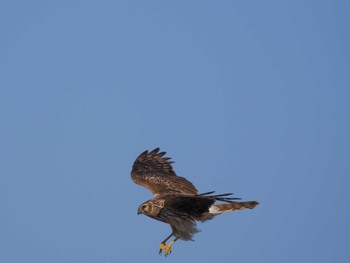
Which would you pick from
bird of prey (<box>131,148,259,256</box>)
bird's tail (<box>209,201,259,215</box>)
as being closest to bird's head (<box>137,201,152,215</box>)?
bird of prey (<box>131,148,259,256</box>)

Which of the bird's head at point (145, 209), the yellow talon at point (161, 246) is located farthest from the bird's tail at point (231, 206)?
the bird's head at point (145, 209)

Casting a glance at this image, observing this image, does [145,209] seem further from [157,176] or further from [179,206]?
[157,176]

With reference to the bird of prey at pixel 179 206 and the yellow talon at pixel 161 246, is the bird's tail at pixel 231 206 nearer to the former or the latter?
the bird of prey at pixel 179 206

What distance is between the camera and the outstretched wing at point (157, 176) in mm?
23406

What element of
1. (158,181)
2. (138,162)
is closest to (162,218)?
(158,181)

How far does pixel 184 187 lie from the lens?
23469 millimetres

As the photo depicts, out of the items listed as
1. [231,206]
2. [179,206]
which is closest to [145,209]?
[179,206]

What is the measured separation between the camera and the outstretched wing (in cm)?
2341

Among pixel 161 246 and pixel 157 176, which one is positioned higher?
pixel 157 176

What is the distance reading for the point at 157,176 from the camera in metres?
24.3

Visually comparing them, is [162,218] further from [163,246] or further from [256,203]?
[256,203]

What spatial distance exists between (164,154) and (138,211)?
4117 mm

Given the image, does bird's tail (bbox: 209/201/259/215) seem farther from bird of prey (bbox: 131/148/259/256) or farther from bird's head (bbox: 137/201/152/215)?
bird's head (bbox: 137/201/152/215)

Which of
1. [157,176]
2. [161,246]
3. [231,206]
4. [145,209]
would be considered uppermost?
[157,176]
